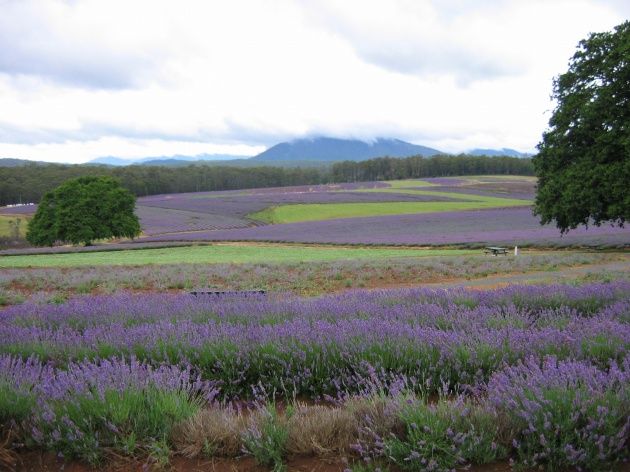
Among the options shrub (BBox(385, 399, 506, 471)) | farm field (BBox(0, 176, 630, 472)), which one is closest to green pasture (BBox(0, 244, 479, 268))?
farm field (BBox(0, 176, 630, 472))

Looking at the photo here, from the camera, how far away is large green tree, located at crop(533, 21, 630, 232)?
23.7m

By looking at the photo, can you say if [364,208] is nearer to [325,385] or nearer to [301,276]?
[301,276]

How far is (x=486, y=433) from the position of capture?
280 centimetres

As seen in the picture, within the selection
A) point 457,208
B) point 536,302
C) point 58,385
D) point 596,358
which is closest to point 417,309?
point 536,302

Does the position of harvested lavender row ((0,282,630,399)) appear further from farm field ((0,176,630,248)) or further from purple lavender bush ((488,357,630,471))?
farm field ((0,176,630,248))

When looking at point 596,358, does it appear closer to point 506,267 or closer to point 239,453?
point 239,453

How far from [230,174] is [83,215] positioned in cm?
8034

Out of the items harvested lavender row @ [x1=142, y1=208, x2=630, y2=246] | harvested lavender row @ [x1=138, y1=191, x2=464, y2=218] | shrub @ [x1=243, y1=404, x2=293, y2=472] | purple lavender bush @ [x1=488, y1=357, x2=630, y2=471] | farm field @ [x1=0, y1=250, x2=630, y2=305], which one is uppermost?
purple lavender bush @ [x1=488, y1=357, x2=630, y2=471]

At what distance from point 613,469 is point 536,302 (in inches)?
172

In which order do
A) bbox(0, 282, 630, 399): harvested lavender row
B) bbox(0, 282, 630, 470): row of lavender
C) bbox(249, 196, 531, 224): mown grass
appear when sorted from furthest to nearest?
bbox(249, 196, 531, 224): mown grass → bbox(0, 282, 630, 399): harvested lavender row → bbox(0, 282, 630, 470): row of lavender

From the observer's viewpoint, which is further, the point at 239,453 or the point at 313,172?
the point at 313,172

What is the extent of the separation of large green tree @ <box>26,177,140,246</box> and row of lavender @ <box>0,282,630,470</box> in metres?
48.1

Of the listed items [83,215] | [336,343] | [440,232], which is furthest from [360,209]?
[336,343]

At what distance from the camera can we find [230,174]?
130875 millimetres
